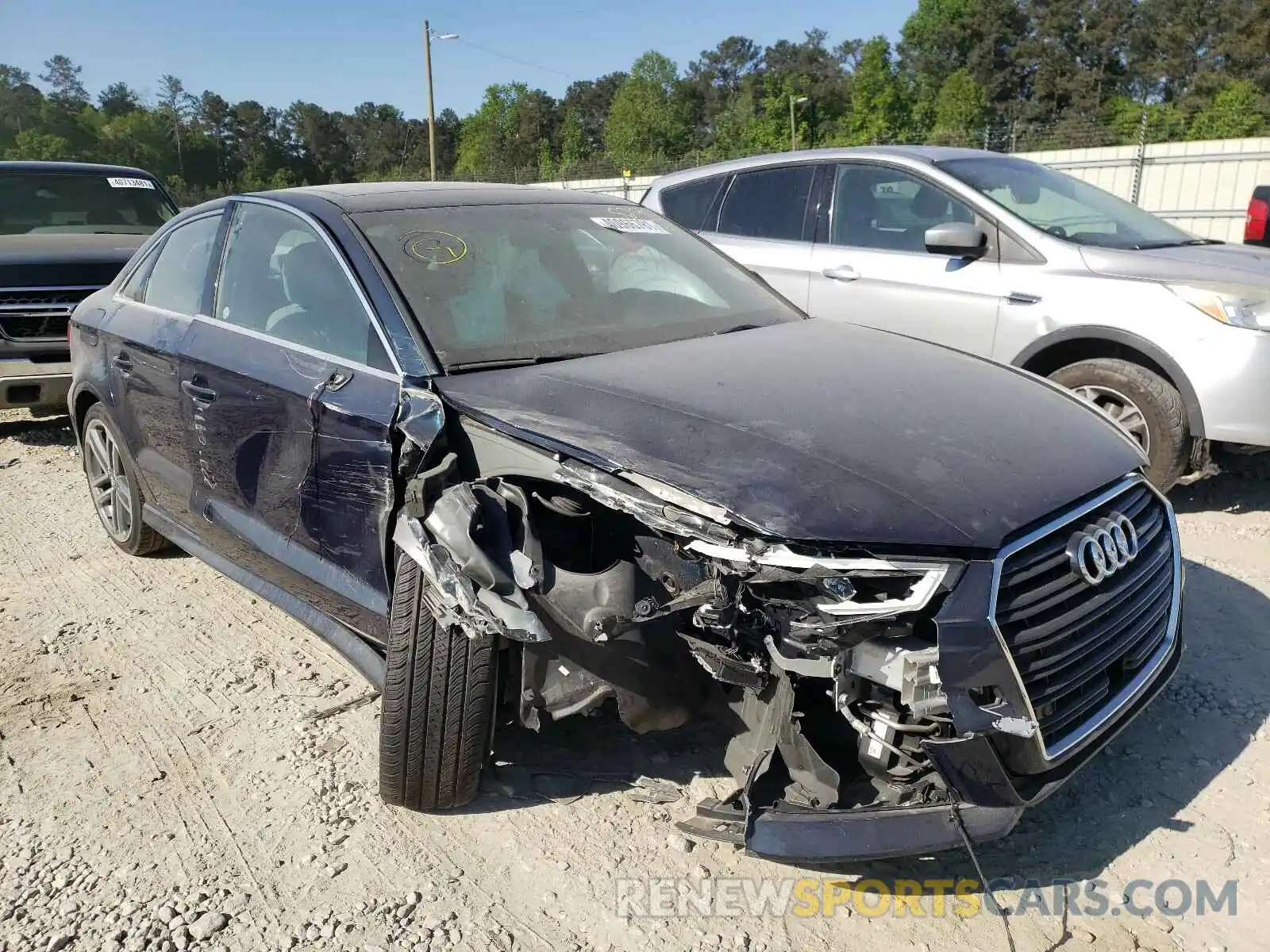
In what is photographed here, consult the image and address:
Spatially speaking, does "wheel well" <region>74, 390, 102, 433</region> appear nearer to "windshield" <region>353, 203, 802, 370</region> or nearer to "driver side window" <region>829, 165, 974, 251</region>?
"windshield" <region>353, 203, 802, 370</region>

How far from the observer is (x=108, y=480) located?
190 inches

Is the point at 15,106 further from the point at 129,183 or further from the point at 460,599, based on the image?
the point at 460,599

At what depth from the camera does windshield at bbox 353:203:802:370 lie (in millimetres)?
2980

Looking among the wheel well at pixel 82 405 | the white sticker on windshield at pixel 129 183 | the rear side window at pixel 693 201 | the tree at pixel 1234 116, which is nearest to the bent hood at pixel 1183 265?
the rear side window at pixel 693 201

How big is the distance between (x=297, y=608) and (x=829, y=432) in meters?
1.93

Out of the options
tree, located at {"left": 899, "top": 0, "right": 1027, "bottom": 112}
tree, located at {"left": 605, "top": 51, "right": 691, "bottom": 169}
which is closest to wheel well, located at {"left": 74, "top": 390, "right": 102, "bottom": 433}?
tree, located at {"left": 899, "top": 0, "right": 1027, "bottom": 112}

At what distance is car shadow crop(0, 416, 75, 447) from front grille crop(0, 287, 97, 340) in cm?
87

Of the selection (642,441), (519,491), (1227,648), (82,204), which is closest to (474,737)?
(519,491)

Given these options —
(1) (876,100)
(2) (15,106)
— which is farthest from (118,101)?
(1) (876,100)

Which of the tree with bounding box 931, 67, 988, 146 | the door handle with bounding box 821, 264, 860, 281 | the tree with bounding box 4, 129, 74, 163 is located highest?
the tree with bounding box 931, 67, 988, 146

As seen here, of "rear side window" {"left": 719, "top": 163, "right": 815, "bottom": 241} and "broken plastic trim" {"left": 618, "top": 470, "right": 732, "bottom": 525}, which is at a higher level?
"rear side window" {"left": 719, "top": 163, "right": 815, "bottom": 241}

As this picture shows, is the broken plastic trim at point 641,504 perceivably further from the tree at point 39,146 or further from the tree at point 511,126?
the tree at point 511,126

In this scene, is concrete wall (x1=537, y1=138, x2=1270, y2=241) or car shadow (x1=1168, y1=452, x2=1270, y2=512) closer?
car shadow (x1=1168, y1=452, x2=1270, y2=512)

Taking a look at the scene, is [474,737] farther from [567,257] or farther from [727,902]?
[567,257]
